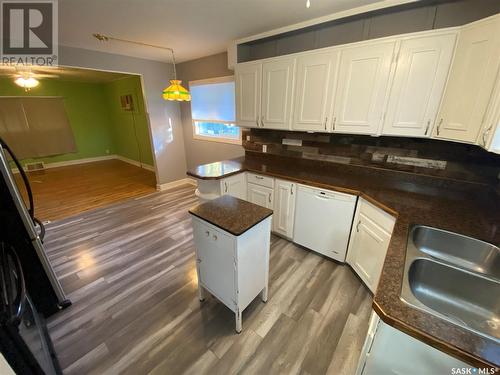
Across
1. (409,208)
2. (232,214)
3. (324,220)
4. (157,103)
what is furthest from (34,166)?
(409,208)

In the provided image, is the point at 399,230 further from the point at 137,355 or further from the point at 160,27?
the point at 160,27

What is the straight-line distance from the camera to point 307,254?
2.47 m

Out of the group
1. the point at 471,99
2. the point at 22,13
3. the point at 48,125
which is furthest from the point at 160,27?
the point at 48,125

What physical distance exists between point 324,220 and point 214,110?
112 inches

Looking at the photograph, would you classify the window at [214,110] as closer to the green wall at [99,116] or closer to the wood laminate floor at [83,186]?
the wood laminate floor at [83,186]

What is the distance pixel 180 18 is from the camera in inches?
84.9

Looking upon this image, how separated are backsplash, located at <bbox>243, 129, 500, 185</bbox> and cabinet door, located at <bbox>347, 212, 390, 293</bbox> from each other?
74cm

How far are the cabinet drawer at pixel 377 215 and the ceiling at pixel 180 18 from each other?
1.83 meters

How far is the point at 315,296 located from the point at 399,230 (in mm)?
1027

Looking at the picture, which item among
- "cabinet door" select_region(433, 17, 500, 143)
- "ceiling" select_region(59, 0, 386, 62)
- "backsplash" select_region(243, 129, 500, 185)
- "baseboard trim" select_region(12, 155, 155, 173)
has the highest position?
"ceiling" select_region(59, 0, 386, 62)

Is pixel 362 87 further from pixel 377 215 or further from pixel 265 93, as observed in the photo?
pixel 377 215

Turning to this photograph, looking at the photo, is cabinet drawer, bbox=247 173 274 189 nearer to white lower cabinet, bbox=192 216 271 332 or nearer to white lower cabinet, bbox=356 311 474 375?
white lower cabinet, bbox=192 216 271 332

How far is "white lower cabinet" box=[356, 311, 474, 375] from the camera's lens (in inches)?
28.0

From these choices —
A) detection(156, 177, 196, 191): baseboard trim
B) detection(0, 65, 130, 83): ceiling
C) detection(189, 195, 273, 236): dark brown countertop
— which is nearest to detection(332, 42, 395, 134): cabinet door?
detection(189, 195, 273, 236): dark brown countertop
